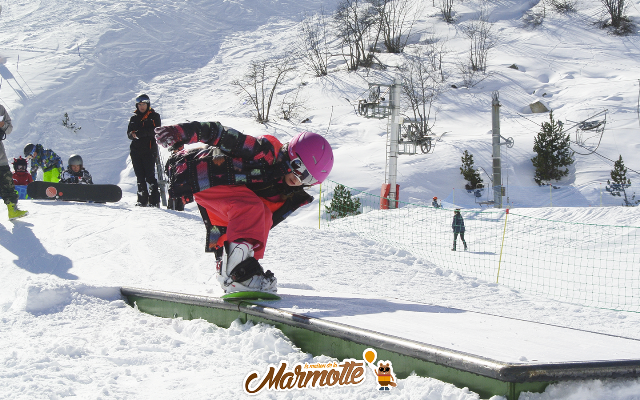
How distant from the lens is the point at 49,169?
10.5 metres

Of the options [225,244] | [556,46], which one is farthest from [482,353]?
[556,46]

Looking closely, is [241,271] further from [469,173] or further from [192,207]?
[469,173]

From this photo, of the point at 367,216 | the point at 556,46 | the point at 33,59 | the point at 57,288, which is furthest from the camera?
the point at 556,46

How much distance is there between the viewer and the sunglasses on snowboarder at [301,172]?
11.0 ft

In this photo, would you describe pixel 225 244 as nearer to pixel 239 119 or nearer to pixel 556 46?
pixel 239 119

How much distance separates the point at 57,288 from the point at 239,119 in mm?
27200

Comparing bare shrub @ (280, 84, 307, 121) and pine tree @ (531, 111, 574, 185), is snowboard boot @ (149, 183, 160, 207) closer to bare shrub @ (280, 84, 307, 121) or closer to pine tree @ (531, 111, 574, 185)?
pine tree @ (531, 111, 574, 185)

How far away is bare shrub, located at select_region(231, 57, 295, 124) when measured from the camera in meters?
31.9

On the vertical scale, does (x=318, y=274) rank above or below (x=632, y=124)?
below

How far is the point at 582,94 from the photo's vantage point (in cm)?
3089

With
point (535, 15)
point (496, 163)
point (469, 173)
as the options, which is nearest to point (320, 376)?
point (496, 163)

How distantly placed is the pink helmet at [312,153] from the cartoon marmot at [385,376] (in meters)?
1.70

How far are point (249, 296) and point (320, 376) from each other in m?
1.07

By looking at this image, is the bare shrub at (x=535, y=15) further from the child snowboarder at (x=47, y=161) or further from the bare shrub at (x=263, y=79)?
the child snowboarder at (x=47, y=161)
